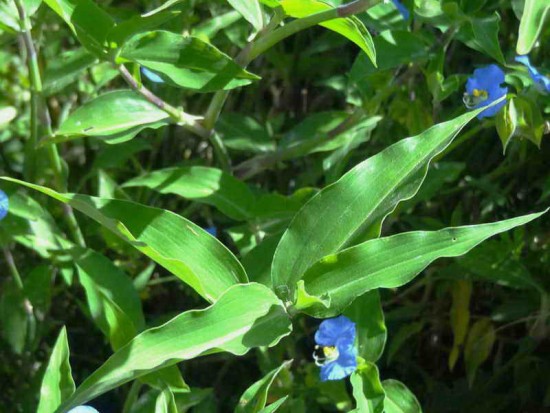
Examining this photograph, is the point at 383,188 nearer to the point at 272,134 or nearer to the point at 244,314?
the point at 244,314

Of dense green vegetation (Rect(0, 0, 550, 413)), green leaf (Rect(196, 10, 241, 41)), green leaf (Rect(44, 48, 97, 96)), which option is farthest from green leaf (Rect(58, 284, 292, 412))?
green leaf (Rect(196, 10, 241, 41))

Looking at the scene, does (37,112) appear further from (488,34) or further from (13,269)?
(488,34)

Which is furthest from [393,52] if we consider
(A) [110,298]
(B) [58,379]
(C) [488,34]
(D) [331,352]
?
(B) [58,379]

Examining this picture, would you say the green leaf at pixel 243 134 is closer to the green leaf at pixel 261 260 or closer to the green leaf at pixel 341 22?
the green leaf at pixel 261 260

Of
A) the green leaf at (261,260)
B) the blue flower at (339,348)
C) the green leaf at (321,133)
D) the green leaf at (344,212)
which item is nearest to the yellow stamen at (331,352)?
the blue flower at (339,348)

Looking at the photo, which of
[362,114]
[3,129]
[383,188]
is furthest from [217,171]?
[3,129]

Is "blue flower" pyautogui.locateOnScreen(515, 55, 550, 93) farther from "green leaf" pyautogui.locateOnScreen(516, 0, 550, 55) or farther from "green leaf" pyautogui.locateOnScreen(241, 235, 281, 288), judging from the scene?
"green leaf" pyautogui.locateOnScreen(241, 235, 281, 288)
